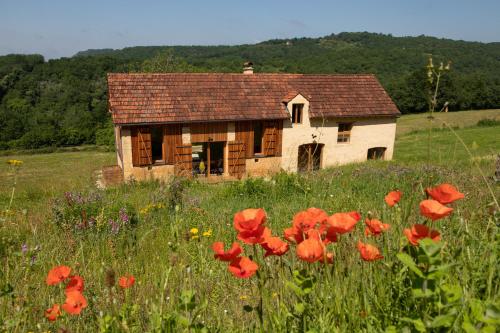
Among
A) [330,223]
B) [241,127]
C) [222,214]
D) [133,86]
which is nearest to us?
[330,223]

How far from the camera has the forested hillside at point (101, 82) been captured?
5391 cm

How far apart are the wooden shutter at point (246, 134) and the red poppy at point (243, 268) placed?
18.0 metres

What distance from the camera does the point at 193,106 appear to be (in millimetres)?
18766

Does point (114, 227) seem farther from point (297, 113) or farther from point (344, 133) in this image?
point (344, 133)

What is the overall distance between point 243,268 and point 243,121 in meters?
18.1

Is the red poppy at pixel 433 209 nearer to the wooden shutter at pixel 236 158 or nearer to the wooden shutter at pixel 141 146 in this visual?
the wooden shutter at pixel 141 146

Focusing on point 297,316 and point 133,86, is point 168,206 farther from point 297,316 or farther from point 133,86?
point 133,86

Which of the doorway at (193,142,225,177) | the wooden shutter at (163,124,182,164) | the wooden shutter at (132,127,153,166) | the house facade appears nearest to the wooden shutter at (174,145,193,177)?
the house facade

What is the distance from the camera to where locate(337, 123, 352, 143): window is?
2158 cm

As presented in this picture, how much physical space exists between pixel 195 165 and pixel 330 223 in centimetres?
1895

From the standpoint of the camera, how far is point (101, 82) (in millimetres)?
72500

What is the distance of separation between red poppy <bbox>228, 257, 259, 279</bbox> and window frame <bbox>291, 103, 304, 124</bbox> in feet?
63.4

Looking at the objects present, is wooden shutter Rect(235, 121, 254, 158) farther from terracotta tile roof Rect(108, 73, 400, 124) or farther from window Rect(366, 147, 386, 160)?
window Rect(366, 147, 386, 160)

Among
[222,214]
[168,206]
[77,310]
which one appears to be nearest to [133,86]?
[168,206]
